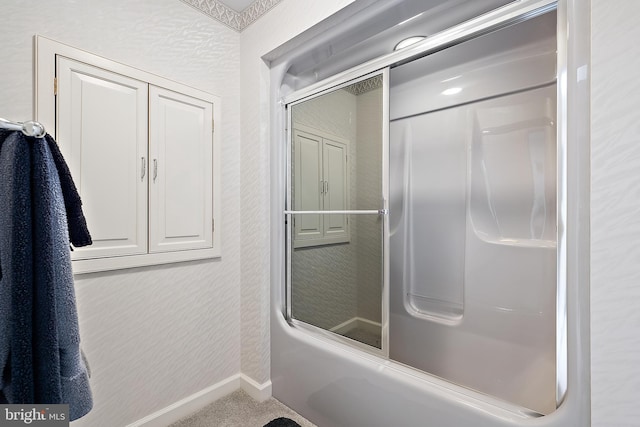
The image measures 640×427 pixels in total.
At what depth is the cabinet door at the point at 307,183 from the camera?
172 cm

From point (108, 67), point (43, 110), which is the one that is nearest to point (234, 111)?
point (108, 67)

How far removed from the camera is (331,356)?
1.42m

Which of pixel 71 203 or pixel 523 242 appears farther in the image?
pixel 523 242

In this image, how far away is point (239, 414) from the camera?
1.61m

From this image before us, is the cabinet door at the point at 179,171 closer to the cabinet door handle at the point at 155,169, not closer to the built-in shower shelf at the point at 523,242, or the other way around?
the cabinet door handle at the point at 155,169

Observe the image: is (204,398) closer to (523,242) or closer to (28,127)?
(28,127)

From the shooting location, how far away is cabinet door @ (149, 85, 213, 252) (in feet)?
4.87

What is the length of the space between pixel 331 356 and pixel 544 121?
5.27ft

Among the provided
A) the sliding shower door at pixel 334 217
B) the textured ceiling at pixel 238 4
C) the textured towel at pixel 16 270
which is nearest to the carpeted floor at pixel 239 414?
the sliding shower door at pixel 334 217

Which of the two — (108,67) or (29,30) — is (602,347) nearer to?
(108,67)

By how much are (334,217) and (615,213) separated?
1162mm

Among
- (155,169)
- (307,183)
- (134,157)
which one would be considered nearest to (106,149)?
A: (134,157)

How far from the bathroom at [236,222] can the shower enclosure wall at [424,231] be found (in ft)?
0.47

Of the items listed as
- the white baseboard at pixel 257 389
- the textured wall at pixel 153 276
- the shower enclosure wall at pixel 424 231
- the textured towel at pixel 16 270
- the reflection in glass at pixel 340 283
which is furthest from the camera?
the white baseboard at pixel 257 389
